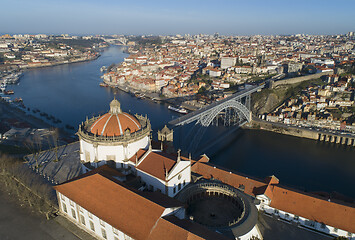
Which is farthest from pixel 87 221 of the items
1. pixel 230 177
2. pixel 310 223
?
pixel 310 223

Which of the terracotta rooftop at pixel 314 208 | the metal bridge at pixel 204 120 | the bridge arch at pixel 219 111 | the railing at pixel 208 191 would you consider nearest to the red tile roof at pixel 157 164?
the railing at pixel 208 191

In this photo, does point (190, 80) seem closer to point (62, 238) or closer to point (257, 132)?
point (257, 132)

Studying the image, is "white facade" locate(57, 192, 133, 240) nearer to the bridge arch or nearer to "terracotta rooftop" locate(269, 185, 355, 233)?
"terracotta rooftop" locate(269, 185, 355, 233)

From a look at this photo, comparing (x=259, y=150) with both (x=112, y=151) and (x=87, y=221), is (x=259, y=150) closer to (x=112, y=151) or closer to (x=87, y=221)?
(x=112, y=151)

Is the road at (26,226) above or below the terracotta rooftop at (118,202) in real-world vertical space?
below

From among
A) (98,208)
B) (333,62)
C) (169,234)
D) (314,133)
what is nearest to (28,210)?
(98,208)

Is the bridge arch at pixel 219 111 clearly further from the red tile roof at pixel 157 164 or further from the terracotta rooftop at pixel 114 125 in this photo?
the red tile roof at pixel 157 164

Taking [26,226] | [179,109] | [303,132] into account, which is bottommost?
[303,132]
